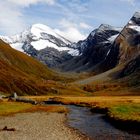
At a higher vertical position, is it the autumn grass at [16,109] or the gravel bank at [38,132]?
the autumn grass at [16,109]

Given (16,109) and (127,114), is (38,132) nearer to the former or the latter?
(127,114)

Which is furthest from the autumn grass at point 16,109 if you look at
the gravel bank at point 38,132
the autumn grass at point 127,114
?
the autumn grass at point 127,114

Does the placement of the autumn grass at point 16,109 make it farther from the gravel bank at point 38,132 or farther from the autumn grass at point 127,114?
the autumn grass at point 127,114

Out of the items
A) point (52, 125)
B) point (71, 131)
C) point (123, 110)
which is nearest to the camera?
point (71, 131)

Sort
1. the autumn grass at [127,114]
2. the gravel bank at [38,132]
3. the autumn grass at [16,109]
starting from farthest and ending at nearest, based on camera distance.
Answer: the autumn grass at [16,109], the autumn grass at [127,114], the gravel bank at [38,132]

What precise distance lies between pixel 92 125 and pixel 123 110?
15.4 meters

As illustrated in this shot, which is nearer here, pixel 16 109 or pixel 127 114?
pixel 127 114

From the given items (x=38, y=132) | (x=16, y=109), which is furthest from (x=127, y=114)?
(x=16, y=109)

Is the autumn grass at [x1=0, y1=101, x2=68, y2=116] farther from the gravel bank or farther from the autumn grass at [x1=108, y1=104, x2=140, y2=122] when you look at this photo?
the autumn grass at [x1=108, y1=104, x2=140, y2=122]

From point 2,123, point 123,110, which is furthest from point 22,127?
point 123,110

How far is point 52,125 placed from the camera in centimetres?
7069

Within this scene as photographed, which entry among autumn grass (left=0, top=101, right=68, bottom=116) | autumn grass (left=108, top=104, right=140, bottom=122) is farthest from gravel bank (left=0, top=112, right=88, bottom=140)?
autumn grass (left=0, top=101, right=68, bottom=116)

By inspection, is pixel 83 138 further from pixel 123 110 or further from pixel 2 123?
pixel 123 110

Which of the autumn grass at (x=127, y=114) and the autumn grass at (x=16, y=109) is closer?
the autumn grass at (x=127, y=114)
